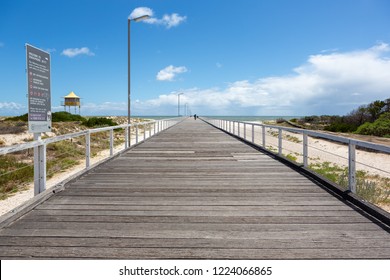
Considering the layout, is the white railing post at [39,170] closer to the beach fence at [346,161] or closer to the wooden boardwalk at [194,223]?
the wooden boardwalk at [194,223]

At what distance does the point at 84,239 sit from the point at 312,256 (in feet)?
8.06

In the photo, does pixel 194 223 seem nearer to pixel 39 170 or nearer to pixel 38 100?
pixel 39 170

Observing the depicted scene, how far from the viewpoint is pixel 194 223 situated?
4.36 meters

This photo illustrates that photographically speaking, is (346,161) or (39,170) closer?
(39,170)

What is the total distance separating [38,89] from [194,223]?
147 inches

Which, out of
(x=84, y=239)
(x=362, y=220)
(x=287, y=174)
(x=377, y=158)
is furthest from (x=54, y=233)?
(x=377, y=158)

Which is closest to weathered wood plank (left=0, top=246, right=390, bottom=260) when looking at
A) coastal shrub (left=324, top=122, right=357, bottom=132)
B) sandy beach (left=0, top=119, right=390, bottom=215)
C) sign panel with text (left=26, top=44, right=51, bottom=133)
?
sandy beach (left=0, top=119, right=390, bottom=215)

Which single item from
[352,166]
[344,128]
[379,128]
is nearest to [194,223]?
[352,166]

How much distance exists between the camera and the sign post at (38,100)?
568 cm

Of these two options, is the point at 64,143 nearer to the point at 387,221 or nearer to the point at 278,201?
the point at 278,201

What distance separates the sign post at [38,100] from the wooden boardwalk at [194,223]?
0.52 m

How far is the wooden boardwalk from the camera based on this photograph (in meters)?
3.53

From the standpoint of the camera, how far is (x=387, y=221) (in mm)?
4312

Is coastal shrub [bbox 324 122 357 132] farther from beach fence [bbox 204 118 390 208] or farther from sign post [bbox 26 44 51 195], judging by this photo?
sign post [bbox 26 44 51 195]
